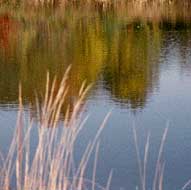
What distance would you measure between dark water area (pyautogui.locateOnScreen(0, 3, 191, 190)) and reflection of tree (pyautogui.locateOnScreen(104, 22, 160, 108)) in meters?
0.02

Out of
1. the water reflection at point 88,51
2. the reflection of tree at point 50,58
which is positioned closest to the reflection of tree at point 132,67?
the water reflection at point 88,51

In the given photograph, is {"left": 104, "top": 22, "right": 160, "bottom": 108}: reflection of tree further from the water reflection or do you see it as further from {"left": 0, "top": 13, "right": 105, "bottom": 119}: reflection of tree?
{"left": 0, "top": 13, "right": 105, "bottom": 119}: reflection of tree

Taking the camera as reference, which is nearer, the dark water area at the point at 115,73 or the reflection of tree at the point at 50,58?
the dark water area at the point at 115,73

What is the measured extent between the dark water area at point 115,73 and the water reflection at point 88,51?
0.07ft

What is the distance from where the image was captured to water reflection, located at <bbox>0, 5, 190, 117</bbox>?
10.5 meters

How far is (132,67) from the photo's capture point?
12578mm

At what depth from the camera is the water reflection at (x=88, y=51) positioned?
10500 millimetres

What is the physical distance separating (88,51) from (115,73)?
2209 millimetres

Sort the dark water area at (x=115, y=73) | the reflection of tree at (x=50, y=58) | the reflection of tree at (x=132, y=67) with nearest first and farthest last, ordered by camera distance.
A: the dark water area at (x=115, y=73)
the reflection of tree at (x=132, y=67)
the reflection of tree at (x=50, y=58)

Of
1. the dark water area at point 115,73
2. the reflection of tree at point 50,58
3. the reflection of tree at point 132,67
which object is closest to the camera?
the dark water area at point 115,73

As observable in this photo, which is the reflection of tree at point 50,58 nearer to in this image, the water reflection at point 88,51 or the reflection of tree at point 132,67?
the water reflection at point 88,51

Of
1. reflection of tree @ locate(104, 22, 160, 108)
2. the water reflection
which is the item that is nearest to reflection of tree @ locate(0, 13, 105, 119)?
the water reflection

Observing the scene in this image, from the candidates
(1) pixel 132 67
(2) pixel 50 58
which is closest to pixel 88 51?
(2) pixel 50 58

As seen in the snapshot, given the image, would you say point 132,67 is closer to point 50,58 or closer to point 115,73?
point 115,73
